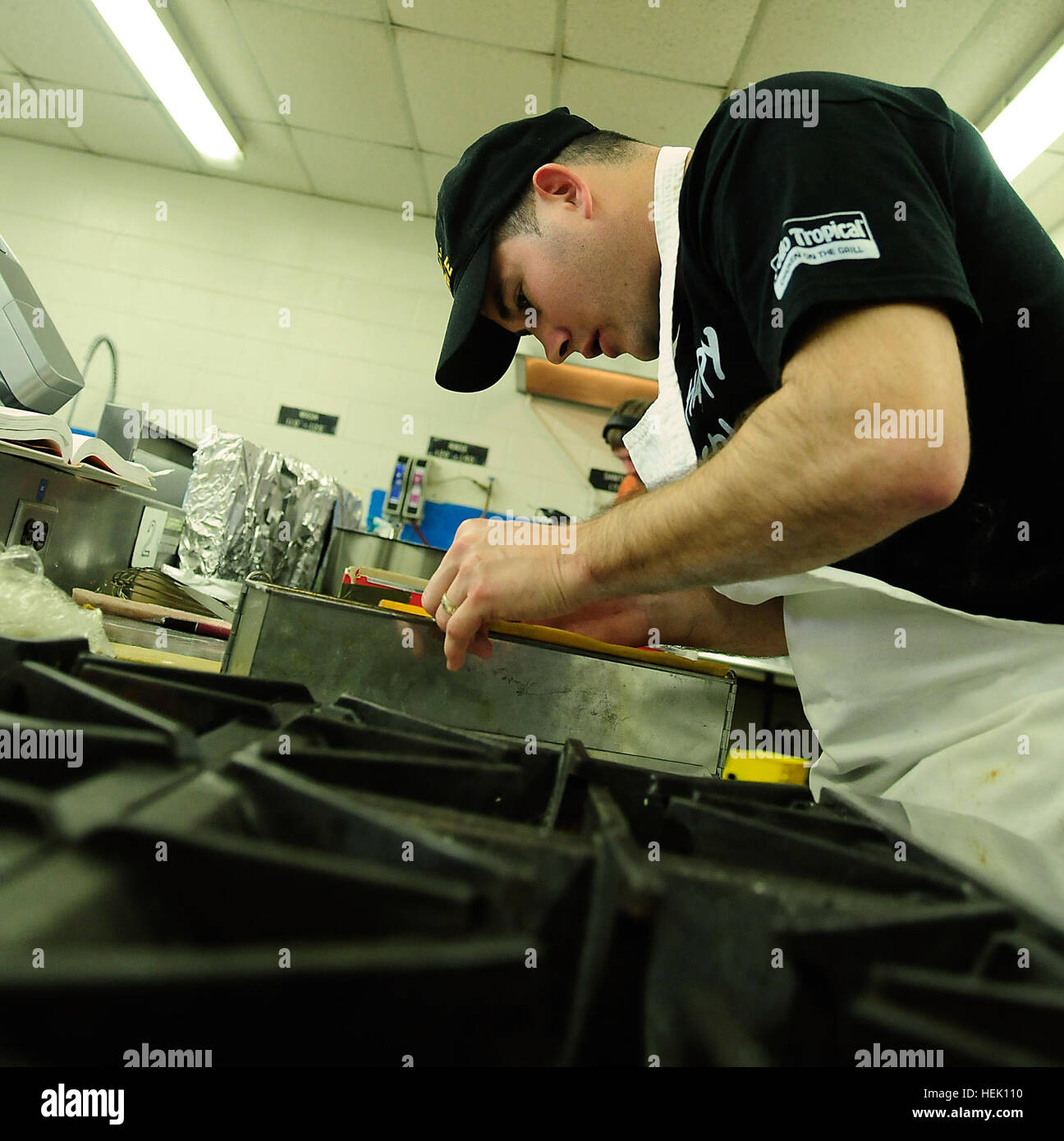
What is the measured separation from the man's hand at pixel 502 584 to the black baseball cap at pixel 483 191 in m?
0.38

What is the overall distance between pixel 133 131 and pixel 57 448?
10.3ft

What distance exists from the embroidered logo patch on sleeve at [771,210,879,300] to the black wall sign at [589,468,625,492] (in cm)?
290

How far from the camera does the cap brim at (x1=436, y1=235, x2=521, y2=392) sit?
3.13 feet

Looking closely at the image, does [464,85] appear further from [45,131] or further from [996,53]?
[45,131]

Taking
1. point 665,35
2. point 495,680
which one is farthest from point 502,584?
point 665,35

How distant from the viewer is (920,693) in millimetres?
697

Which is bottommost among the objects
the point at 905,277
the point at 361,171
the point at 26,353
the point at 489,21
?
the point at 905,277

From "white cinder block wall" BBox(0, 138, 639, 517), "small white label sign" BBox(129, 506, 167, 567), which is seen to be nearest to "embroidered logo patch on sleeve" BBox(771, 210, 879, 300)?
"small white label sign" BBox(129, 506, 167, 567)

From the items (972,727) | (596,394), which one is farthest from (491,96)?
(972,727)

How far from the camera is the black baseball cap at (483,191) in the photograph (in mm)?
923

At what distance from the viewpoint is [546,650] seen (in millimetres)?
790

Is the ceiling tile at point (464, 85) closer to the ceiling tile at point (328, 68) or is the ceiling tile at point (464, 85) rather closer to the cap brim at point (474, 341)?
the ceiling tile at point (328, 68)
